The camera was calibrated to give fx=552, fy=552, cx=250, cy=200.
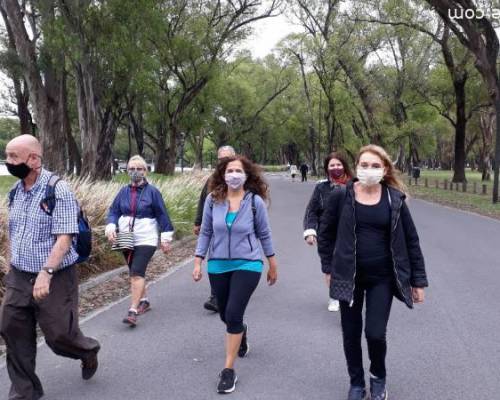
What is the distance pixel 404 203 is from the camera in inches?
150

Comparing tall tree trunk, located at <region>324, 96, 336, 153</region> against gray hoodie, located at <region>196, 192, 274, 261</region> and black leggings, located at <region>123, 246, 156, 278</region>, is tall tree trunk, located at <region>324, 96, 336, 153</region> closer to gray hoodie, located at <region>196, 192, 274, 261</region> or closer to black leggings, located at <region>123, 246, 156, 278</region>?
black leggings, located at <region>123, 246, 156, 278</region>

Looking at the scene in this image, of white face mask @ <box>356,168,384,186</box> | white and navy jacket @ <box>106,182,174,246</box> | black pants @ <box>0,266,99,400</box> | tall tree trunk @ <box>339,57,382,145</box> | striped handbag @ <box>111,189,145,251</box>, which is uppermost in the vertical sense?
tall tree trunk @ <box>339,57,382,145</box>

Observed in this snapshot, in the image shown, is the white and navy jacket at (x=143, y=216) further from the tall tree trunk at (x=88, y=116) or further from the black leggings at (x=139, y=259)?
the tall tree trunk at (x=88, y=116)

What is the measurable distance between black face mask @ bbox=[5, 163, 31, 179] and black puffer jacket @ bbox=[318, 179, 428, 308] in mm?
2085

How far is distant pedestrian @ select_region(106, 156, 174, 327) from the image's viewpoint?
5781mm

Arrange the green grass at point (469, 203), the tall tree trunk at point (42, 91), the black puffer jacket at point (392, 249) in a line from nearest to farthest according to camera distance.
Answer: the black puffer jacket at point (392, 249), the tall tree trunk at point (42, 91), the green grass at point (469, 203)

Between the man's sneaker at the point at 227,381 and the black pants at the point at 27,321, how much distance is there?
44.9 inches

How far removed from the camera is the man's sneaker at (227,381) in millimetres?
4043

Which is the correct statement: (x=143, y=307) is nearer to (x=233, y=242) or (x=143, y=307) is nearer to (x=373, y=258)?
(x=233, y=242)

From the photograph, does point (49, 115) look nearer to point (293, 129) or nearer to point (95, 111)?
point (95, 111)

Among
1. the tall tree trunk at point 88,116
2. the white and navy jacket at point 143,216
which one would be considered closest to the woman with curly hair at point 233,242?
the white and navy jacket at point 143,216

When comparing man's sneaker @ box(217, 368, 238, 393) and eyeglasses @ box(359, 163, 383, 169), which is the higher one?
eyeglasses @ box(359, 163, 383, 169)

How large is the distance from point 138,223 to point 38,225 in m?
2.13

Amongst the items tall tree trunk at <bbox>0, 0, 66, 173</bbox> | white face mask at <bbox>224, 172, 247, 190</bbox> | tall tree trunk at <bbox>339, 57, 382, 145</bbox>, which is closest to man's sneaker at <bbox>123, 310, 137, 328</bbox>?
white face mask at <bbox>224, 172, 247, 190</bbox>
